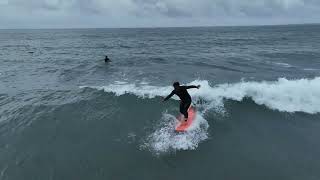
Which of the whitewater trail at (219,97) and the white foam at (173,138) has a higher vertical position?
the whitewater trail at (219,97)

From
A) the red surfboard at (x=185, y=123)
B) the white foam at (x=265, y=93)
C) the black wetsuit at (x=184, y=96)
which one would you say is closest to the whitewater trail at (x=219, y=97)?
the white foam at (x=265, y=93)

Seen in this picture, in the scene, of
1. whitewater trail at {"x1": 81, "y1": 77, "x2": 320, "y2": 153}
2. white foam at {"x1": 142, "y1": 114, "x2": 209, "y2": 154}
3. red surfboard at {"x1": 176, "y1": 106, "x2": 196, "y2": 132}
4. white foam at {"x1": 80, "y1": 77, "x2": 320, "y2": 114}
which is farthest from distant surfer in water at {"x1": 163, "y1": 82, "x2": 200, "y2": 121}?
white foam at {"x1": 80, "y1": 77, "x2": 320, "y2": 114}

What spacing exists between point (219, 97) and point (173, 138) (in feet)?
25.7

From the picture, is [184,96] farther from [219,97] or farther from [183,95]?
[219,97]

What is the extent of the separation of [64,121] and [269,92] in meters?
13.4

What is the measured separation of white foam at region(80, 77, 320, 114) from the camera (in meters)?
20.2

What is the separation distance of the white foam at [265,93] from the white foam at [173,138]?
3.67 meters

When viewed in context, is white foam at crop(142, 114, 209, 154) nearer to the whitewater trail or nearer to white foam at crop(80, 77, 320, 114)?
the whitewater trail

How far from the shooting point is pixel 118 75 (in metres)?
31.8

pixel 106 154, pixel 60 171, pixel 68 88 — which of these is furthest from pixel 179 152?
pixel 68 88

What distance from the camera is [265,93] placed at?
21.9m

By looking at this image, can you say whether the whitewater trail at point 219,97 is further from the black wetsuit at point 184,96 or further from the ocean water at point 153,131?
the black wetsuit at point 184,96

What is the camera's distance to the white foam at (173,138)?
14.3 metres

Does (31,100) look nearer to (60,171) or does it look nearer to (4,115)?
(4,115)
